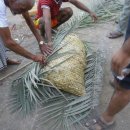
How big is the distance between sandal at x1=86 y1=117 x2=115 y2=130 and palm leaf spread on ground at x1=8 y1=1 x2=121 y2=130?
0.08m

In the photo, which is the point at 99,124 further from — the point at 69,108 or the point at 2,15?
the point at 2,15

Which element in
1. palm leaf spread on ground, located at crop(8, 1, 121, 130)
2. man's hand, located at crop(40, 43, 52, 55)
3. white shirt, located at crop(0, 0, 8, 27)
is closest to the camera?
white shirt, located at crop(0, 0, 8, 27)

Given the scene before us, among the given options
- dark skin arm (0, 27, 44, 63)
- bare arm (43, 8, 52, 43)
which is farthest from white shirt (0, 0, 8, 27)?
bare arm (43, 8, 52, 43)

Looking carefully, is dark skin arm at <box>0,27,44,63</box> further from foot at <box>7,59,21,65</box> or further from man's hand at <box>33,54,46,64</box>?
foot at <box>7,59,21,65</box>

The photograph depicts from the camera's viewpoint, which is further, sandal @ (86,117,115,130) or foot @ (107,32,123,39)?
foot @ (107,32,123,39)

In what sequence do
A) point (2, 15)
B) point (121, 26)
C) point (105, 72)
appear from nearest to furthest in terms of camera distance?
point (2, 15) < point (105, 72) < point (121, 26)

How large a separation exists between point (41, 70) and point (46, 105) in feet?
1.26

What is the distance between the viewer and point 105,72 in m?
3.57

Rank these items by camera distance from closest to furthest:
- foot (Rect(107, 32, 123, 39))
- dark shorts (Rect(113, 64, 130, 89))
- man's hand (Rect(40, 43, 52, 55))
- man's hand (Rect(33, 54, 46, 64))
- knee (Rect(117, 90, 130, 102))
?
dark shorts (Rect(113, 64, 130, 89)) < knee (Rect(117, 90, 130, 102)) < man's hand (Rect(33, 54, 46, 64)) < man's hand (Rect(40, 43, 52, 55)) < foot (Rect(107, 32, 123, 39))

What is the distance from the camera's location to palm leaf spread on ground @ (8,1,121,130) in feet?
9.40

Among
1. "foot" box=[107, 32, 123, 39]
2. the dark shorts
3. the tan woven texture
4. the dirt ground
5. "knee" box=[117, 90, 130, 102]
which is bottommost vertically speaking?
"foot" box=[107, 32, 123, 39]

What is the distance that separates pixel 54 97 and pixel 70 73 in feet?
0.97

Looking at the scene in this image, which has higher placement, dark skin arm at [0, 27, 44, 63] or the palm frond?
dark skin arm at [0, 27, 44, 63]

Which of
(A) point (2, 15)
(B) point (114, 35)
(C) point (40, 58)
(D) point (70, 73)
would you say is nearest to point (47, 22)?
(C) point (40, 58)
